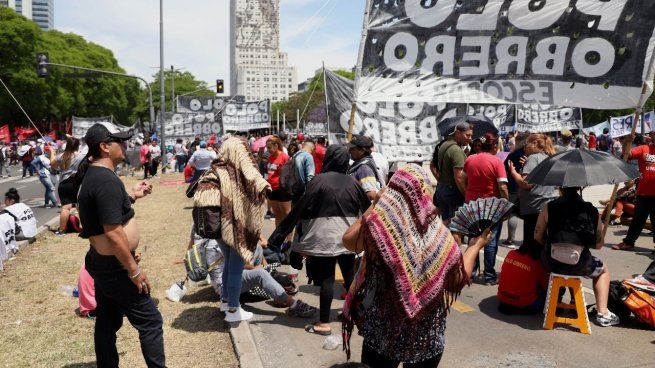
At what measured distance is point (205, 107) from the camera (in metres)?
29.6

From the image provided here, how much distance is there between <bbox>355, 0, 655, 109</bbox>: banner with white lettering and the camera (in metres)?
5.97

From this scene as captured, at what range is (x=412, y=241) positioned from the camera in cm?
236

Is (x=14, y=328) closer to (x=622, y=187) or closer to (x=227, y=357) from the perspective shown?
(x=227, y=357)

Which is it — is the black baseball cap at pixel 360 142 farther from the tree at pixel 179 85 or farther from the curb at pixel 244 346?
the tree at pixel 179 85

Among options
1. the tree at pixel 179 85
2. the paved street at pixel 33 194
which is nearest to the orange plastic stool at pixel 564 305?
the paved street at pixel 33 194

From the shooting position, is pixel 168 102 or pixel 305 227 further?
pixel 168 102

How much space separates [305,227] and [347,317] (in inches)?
85.0

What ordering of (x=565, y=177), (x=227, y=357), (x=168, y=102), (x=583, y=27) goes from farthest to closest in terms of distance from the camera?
1. (x=168, y=102)
2. (x=583, y=27)
3. (x=565, y=177)
4. (x=227, y=357)

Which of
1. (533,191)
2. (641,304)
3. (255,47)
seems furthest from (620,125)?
(255,47)

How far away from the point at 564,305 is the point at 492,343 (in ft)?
2.75

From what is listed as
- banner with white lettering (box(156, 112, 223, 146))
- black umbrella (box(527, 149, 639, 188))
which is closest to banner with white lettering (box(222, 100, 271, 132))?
banner with white lettering (box(156, 112, 223, 146))

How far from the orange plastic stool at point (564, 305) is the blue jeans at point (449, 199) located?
6.70 feet

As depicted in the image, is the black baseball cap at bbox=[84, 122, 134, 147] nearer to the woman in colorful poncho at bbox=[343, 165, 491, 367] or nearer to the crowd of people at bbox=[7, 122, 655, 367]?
the crowd of people at bbox=[7, 122, 655, 367]

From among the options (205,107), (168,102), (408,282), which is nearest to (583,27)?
(408,282)
